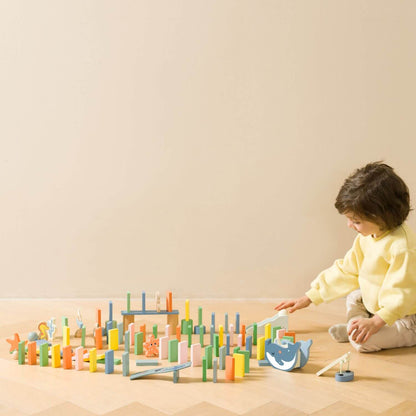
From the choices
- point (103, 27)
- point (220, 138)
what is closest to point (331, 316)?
point (220, 138)

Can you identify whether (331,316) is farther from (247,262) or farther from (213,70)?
(213,70)

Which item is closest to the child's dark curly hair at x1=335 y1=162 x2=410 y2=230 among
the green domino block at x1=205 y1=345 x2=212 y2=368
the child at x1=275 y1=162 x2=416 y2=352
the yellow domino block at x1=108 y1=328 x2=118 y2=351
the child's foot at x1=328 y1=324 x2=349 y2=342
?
the child at x1=275 y1=162 x2=416 y2=352

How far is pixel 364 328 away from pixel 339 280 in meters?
0.23

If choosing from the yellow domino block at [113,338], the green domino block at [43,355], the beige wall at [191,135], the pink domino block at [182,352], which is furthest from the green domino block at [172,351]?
the beige wall at [191,135]

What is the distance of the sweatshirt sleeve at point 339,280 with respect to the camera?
1676 millimetres

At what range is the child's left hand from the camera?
4.86ft

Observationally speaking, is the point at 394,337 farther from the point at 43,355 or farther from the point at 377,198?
the point at 43,355

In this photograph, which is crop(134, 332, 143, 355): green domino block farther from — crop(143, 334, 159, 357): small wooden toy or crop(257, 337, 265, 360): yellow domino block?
crop(257, 337, 265, 360): yellow domino block

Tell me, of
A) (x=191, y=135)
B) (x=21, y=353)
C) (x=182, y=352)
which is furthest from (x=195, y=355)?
(x=191, y=135)

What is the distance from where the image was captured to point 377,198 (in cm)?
150

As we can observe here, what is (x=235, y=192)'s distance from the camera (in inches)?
80.6

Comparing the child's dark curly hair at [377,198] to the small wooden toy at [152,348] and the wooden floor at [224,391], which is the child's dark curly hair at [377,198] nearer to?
the wooden floor at [224,391]

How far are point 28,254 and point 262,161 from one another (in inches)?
31.2

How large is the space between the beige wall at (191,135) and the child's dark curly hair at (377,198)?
52cm
